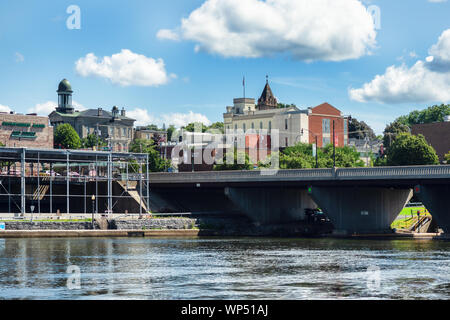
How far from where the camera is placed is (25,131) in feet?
451

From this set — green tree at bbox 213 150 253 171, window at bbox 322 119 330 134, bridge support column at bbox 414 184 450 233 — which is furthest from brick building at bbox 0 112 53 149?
bridge support column at bbox 414 184 450 233

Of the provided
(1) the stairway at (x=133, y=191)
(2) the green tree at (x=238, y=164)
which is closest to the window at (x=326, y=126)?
(2) the green tree at (x=238, y=164)

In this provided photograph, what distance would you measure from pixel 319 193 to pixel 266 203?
482 inches

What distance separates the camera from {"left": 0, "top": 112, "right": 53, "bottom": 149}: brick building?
13525cm

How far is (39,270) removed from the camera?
4778 cm

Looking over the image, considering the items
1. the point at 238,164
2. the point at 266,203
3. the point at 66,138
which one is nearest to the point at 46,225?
the point at 266,203
